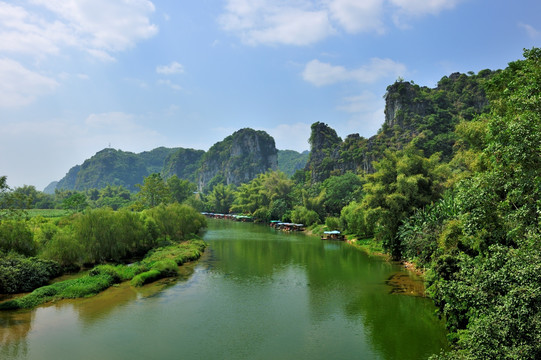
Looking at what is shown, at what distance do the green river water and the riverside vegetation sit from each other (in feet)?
8.74

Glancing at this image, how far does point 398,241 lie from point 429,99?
197 feet

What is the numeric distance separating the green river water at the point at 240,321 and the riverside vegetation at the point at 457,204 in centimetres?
266

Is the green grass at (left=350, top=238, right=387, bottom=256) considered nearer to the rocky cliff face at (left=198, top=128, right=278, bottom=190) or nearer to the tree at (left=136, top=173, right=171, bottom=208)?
the tree at (left=136, top=173, right=171, bottom=208)

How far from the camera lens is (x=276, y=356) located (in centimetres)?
1466

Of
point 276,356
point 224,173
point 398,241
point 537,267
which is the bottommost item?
point 276,356

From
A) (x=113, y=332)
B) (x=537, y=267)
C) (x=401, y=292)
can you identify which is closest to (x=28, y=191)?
(x=113, y=332)

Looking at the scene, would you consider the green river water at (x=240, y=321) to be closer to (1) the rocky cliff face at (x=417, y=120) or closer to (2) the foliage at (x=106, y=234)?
(2) the foliage at (x=106, y=234)

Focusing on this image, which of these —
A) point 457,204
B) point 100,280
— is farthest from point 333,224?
point 457,204

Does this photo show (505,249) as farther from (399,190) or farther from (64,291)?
(64,291)

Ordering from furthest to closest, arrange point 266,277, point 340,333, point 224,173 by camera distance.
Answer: point 224,173 < point 266,277 < point 340,333

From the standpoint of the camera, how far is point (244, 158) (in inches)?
6673

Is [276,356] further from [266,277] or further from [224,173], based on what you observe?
[224,173]

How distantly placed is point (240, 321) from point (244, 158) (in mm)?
152284

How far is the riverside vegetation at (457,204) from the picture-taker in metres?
9.59
